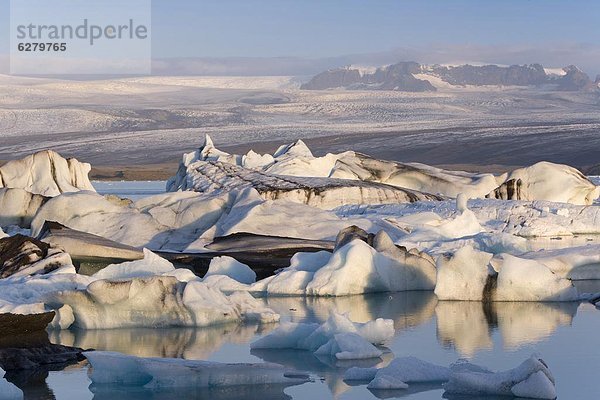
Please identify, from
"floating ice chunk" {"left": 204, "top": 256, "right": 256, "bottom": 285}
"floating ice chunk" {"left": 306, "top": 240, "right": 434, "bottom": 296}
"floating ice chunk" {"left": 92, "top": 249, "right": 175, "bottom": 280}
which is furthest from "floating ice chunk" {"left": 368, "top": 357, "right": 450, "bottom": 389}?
"floating ice chunk" {"left": 204, "top": 256, "right": 256, "bottom": 285}

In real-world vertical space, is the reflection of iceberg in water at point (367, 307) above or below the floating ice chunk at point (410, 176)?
above

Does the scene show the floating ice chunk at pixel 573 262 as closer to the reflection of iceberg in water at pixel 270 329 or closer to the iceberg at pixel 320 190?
the reflection of iceberg in water at pixel 270 329

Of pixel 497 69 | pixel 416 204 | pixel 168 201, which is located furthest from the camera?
pixel 497 69

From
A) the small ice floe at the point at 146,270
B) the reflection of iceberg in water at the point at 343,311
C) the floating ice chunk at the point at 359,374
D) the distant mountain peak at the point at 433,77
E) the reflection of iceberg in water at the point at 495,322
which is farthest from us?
the distant mountain peak at the point at 433,77

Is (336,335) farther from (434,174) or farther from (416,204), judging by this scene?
(434,174)

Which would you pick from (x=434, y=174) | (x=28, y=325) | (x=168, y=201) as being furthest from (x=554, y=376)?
(x=434, y=174)

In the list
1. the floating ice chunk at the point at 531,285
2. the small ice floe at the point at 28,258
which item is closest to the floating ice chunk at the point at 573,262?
the floating ice chunk at the point at 531,285

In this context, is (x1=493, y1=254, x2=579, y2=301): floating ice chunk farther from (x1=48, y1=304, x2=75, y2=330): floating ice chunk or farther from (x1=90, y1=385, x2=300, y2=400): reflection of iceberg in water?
(x1=90, y1=385, x2=300, y2=400): reflection of iceberg in water
